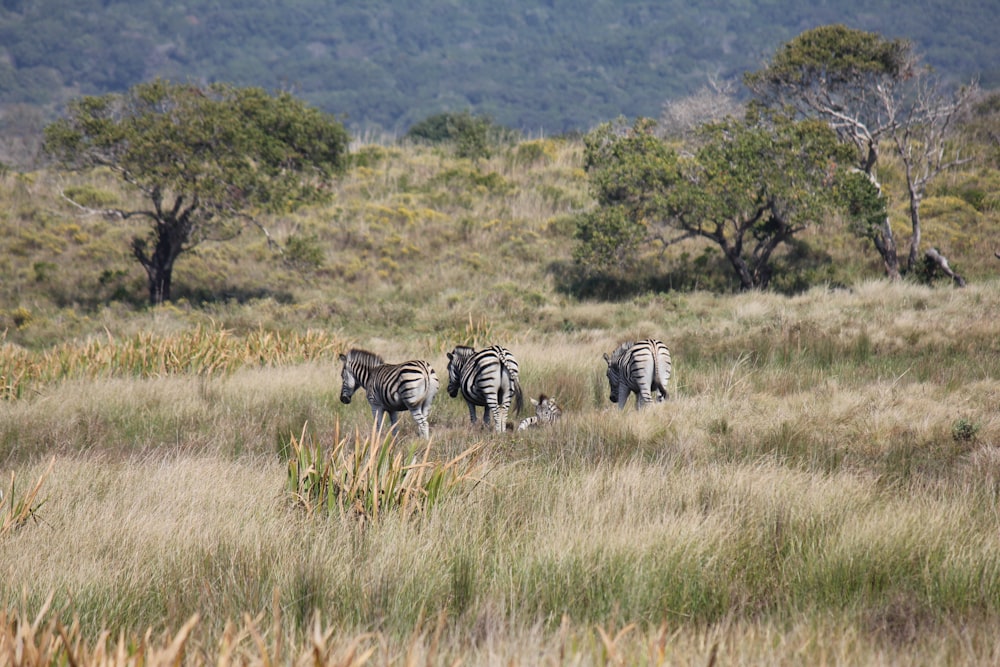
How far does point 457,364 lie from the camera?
10.7 m

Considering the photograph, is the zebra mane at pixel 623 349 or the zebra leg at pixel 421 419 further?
the zebra mane at pixel 623 349

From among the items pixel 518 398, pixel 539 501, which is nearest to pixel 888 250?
pixel 518 398

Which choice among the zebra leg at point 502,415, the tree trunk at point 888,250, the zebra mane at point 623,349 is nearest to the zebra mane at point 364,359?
the zebra leg at point 502,415

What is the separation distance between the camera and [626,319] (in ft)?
67.1

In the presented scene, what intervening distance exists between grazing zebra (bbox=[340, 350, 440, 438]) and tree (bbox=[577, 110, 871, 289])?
1434cm

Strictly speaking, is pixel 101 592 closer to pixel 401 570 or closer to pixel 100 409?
pixel 401 570

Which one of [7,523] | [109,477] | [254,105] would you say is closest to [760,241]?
[254,105]

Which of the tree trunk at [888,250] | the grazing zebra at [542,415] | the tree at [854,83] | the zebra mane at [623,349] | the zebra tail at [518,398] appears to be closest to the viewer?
the grazing zebra at [542,415]

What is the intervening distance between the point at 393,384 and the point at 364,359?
1099 millimetres

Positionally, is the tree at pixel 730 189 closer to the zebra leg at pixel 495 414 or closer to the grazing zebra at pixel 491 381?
the grazing zebra at pixel 491 381

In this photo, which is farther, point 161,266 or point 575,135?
point 575,135

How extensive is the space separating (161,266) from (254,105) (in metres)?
5.92

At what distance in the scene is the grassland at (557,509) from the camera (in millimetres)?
3795

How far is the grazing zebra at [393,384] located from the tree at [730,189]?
14.3 m
